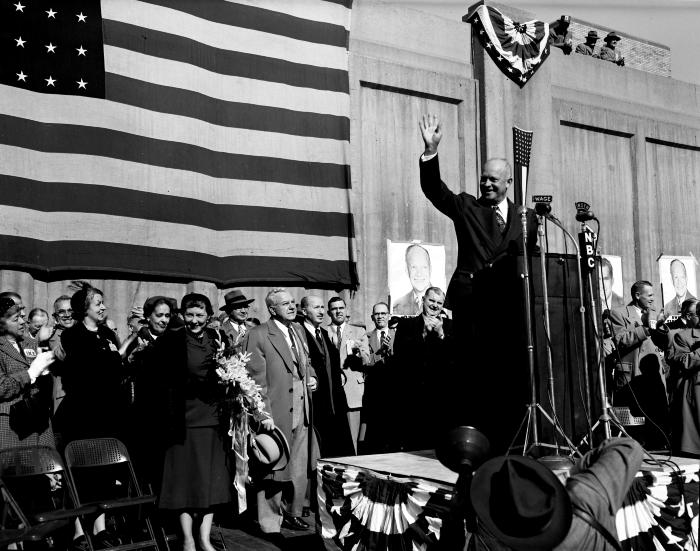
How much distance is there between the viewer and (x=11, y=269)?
28.1ft

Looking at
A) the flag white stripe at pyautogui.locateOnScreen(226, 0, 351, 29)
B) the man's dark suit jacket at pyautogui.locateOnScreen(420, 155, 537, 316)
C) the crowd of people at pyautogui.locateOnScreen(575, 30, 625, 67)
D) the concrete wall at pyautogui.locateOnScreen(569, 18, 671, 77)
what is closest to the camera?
the man's dark suit jacket at pyautogui.locateOnScreen(420, 155, 537, 316)

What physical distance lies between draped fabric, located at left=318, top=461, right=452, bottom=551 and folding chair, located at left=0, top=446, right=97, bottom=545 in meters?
1.49

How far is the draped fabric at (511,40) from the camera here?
13.2 metres

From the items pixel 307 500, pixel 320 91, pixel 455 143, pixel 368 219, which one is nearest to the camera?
pixel 307 500

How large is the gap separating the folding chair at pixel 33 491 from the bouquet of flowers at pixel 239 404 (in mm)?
1179

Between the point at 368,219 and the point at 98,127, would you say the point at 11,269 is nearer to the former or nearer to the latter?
the point at 98,127

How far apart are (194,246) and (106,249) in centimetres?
114

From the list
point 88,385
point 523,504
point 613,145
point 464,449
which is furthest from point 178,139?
point 613,145

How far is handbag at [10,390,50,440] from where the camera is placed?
5.60 meters

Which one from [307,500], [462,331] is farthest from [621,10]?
[307,500]

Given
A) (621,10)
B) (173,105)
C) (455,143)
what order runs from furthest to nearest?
(455,143) < (173,105) < (621,10)

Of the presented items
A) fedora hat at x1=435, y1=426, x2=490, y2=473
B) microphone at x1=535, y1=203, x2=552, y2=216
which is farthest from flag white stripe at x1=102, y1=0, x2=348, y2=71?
fedora hat at x1=435, y1=426, x2=490, y2=473

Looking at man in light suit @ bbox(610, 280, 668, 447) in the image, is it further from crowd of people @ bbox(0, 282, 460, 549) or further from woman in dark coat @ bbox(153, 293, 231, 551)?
woman in dark coat @ bbox(153, 293, 231, 551)

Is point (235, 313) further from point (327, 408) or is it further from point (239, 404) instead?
point (239, 404)
